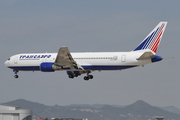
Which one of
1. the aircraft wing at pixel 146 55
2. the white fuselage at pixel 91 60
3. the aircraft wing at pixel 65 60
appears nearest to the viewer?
the aircraft wing at pixel 146 55

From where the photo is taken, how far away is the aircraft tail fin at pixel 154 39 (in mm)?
56625

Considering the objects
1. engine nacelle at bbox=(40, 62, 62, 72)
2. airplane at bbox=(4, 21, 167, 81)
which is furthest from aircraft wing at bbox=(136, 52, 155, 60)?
engine nacelle at bbox=(40, 62, 62, 72)

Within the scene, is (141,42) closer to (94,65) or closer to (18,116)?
(94,65)

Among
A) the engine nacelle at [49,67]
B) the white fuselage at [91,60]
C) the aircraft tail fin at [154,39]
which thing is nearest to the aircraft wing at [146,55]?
the white fuselage at [91,60]

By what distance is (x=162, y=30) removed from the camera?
5703 centimetres

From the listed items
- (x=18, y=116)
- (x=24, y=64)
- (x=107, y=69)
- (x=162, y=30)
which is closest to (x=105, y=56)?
(x=107, y=69)

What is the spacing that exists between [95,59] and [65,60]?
4.62m

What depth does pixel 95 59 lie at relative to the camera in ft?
186

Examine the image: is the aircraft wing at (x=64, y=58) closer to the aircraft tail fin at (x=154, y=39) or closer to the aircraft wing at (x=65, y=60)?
the aircraft wing at (x=65, y=60)

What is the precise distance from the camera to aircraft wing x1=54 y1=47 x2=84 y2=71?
53.8m

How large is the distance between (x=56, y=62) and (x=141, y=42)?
13.6 meters

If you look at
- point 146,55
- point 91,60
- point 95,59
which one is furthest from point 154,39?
point 91,60

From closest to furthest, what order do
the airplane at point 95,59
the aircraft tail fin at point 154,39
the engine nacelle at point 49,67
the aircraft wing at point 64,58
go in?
the aircraft wing at point 64,58 < the airplane at point 95,59 < the aircraft tail fin at point 154,39 < the engine nacelle at point 49,67

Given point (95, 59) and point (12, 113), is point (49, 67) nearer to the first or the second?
point (95, 59)
